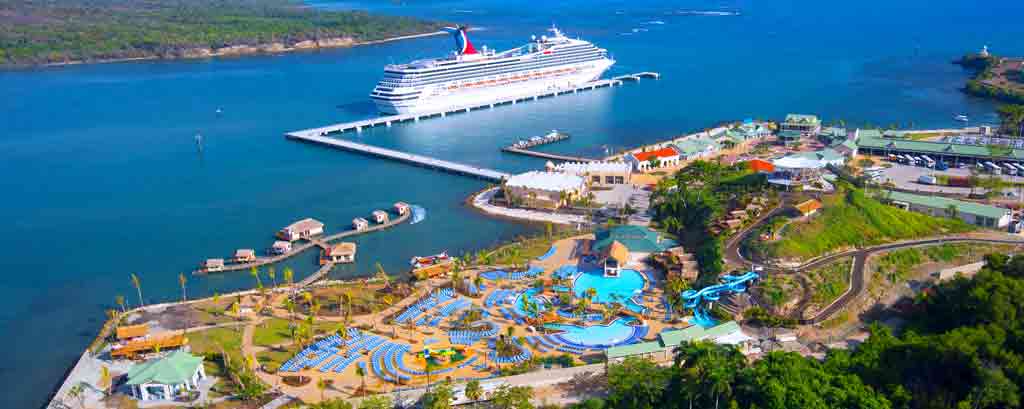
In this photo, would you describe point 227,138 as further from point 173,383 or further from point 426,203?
point 173,383

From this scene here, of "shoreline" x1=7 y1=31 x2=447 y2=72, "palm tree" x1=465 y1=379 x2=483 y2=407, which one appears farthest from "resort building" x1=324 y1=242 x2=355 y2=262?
"shoreline" x1=7 y1=31 x2=447 y2=72

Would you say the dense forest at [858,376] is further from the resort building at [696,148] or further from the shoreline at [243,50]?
the shoreline at [243,50]

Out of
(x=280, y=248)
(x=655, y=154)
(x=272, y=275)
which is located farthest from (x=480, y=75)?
(x=272, y=275)

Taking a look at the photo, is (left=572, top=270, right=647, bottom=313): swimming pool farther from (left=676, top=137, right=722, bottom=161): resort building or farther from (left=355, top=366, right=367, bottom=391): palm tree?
(left=676, top=137, right=722, bottom=161): resort building

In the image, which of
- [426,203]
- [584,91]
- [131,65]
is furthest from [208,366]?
[131,65]

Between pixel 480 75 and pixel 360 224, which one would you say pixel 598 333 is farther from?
pixel 480 75

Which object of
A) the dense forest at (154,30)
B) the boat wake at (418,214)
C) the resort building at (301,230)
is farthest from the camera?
the dense forest at (154,30)

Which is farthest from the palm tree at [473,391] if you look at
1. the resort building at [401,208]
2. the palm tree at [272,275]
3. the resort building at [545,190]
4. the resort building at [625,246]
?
the resort building at [545,190]
